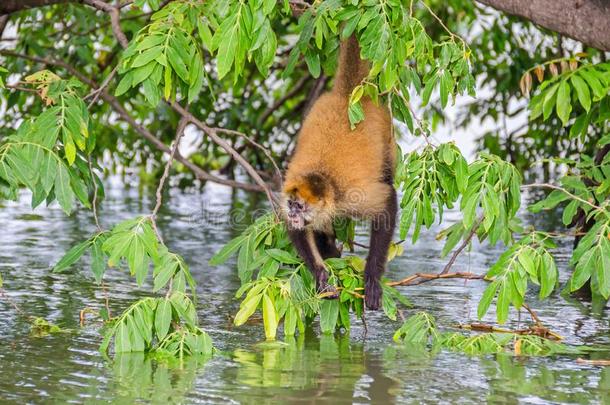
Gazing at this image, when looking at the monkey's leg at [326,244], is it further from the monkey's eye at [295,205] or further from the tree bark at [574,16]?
the tree bark at [574,16]

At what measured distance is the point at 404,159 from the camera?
20.5ft

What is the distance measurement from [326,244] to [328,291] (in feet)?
2.53

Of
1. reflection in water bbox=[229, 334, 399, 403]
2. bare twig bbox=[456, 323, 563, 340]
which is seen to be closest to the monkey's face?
reflection in water bbox=[229, 334, 399, 403]

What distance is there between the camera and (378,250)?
22.2ft

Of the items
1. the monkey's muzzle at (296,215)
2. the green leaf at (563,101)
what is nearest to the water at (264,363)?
the monkey's muzzle at (296,215)

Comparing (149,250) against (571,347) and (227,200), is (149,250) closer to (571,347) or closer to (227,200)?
(571,347)

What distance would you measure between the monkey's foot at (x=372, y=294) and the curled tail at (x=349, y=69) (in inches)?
48.7

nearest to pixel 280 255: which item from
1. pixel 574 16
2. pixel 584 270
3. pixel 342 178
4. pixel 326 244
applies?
pixel 342 178

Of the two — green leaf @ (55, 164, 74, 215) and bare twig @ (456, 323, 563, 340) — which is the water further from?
green leaf @ (55, 164, 74, 215)

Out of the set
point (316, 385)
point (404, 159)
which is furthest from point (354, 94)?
point (316, 385)

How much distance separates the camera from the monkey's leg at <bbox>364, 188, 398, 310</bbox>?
21.4 feet

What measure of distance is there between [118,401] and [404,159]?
217 cm

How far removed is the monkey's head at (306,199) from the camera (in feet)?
21.7

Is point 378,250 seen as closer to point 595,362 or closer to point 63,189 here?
point 595,362
